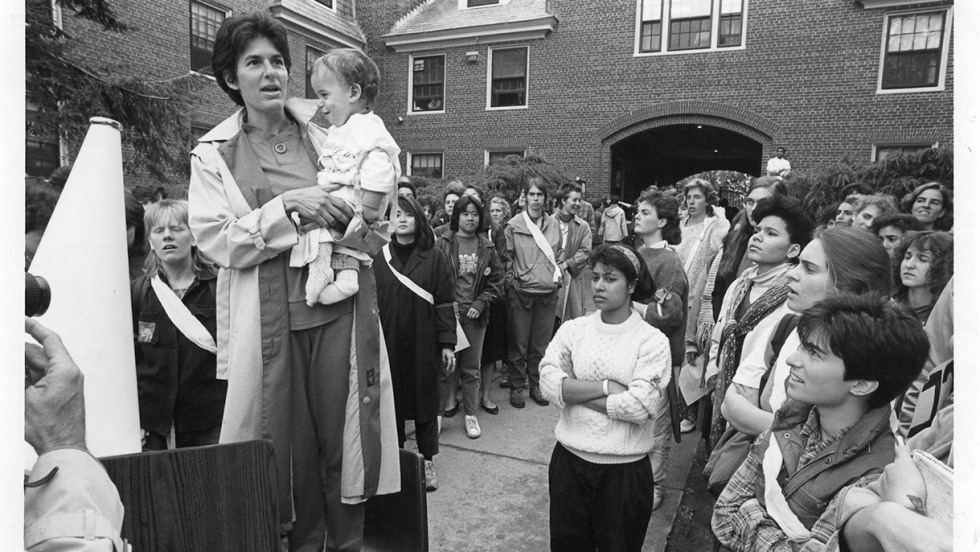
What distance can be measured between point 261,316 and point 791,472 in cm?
160

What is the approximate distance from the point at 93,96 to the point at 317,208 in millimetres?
6063

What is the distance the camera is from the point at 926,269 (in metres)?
3.02

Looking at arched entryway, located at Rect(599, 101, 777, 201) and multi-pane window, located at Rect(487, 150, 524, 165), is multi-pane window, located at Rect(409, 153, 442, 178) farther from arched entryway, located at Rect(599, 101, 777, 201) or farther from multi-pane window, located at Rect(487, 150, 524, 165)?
arched entryway, located at Rect(599, 101, 777, 201)

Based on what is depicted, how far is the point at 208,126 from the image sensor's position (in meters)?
13.4

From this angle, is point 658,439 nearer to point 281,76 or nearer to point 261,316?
point 261,316

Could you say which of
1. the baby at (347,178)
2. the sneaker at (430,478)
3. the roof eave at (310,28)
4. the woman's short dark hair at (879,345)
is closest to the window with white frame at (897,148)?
the sneaker at (430,478)

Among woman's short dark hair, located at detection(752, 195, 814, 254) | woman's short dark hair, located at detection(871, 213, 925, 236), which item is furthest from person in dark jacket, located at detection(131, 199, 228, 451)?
woman's short dark hair, located at detection(871, 213, 925, 236)

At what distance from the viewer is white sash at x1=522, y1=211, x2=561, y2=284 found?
549cm

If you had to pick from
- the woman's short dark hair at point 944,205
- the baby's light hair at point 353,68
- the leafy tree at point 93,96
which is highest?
the leafy tree at point 93,96

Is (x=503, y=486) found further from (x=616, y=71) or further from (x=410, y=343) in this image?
(x=616, y=71)

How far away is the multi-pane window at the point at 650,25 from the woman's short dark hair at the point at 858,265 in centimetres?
1391

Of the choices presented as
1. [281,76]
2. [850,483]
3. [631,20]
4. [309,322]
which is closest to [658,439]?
[850,483]

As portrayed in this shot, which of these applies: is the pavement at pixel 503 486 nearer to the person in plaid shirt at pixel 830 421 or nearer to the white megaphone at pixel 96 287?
the person in plaid shirt at pixel 830 421

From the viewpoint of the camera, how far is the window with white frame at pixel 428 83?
673 inches
